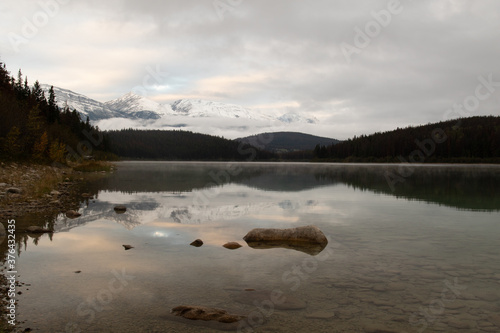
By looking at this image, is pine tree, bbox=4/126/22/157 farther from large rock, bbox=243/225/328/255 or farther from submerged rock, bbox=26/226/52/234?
large rock, bbox=243/225/328/255

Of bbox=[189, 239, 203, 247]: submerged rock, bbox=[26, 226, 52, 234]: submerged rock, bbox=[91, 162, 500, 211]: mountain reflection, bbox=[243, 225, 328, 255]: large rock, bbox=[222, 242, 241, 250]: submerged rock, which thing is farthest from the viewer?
bbox=[91, 162, 500, 211]: mountain reflection

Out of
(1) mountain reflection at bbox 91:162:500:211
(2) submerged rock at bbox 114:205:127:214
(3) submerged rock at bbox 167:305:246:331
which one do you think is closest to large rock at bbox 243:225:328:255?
(3) submerged rock at bbox 167:305:246:331

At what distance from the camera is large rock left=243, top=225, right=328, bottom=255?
15218 mm

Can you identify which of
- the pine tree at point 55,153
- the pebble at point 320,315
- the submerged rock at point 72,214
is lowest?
the submerged rock at point 72,214

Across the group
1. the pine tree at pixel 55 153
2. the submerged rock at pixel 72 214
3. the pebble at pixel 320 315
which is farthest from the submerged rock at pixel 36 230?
the pine tree at pixel 55 153

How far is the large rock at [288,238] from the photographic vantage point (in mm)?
15218

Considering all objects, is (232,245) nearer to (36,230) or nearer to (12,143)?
(36,230)

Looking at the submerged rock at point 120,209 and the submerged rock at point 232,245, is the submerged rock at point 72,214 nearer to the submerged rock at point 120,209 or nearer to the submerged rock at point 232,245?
the submerged rock at point 120,209

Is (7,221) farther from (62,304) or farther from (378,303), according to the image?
(378,303)

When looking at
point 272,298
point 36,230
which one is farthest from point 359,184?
point 272,298

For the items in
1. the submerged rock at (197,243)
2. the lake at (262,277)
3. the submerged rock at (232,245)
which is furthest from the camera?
the submerged rock at (197,243)

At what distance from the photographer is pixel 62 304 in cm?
867

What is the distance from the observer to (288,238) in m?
16.1

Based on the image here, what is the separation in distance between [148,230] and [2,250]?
6.35 meters
